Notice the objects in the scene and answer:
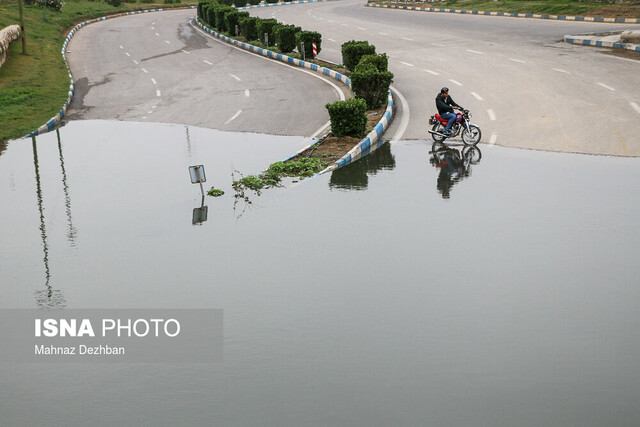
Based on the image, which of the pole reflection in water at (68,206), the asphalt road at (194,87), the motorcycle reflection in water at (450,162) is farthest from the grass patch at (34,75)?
the motorcycle reflection in water at (450,162)

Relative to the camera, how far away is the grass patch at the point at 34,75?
2373 centimetres

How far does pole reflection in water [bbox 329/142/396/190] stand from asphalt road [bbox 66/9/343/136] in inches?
127

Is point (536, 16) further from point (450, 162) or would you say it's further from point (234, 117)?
point (450, 162)

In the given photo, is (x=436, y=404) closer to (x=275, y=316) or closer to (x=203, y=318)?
(x=275, y=316)

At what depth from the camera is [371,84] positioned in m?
21.8

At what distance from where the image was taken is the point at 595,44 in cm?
3147

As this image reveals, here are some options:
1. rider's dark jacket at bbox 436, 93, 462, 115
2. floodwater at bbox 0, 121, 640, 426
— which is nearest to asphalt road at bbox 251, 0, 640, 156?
rider's dark jacket at bbox 436, 93, 462, 115

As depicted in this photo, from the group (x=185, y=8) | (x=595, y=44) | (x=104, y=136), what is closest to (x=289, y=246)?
(x=104, y=136)

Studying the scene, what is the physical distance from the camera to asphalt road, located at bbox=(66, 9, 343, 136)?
2250 centimetres

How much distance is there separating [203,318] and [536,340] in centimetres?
427

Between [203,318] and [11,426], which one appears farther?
[203,318]

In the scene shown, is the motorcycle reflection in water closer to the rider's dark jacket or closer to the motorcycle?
the motorcycle

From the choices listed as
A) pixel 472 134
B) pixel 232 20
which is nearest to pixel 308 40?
pixel 232 20

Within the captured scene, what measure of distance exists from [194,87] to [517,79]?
41.0ft
